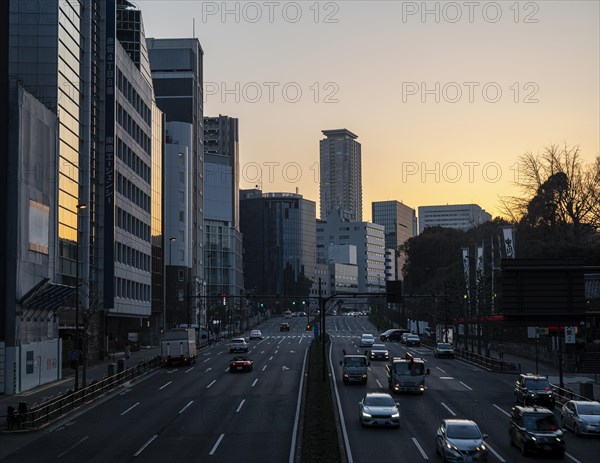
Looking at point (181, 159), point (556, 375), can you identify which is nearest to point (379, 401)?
point (556, 375)

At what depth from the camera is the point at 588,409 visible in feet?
122

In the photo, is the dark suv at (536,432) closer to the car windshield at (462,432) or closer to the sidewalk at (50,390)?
the car windshield at (462,432)

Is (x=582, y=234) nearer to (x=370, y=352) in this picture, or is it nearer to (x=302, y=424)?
(x=370, y=352)

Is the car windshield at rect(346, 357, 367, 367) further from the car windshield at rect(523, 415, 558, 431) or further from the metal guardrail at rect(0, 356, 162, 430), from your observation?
the car windshield at rect(523, 415, 558, 431)

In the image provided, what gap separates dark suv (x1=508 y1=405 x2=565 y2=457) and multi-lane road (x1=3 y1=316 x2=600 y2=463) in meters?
0.54

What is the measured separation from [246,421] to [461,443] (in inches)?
546

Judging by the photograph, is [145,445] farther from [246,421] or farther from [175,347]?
[175,347]

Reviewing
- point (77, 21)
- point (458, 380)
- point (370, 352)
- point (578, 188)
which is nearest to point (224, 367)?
point (370, 352)

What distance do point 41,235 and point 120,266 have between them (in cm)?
2745

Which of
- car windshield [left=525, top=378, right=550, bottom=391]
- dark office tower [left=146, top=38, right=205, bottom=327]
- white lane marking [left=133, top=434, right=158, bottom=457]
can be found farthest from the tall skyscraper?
car windshield [left=525, top=378, right=550, bottom=391]

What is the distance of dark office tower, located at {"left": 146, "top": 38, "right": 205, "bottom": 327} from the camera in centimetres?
13288

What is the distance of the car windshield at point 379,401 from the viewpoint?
38625 mm

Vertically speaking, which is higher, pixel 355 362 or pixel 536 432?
pixel 355 362

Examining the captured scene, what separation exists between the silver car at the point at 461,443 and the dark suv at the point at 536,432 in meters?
2.11
